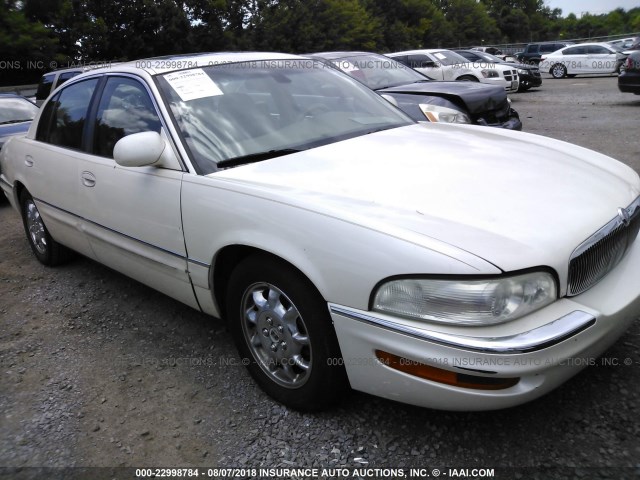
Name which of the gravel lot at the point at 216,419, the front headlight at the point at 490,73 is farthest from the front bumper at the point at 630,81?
the gravel lot at the point at 216,419

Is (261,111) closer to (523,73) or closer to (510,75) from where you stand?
(510,75)

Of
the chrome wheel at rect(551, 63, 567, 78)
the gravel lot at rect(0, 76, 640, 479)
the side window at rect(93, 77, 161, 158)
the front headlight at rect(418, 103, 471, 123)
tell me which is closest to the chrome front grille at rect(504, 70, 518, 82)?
the chrome wheel at rect(551, 63, 567, 78)

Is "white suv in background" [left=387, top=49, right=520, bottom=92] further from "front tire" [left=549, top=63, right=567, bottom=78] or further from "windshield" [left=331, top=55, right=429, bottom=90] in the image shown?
"front tire" [left=549, top=63, right=567, bottom=78]

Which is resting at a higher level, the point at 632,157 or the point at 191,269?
the point at 191,269

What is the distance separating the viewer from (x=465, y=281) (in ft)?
6.29

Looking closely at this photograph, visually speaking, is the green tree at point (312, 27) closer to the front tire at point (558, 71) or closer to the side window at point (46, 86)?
the front tire at point (558, 71)

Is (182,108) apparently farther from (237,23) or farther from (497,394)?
(237,23)

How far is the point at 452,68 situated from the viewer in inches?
575

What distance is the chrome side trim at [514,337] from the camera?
1881mm

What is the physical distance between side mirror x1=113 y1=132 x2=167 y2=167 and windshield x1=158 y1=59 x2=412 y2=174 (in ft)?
0.54

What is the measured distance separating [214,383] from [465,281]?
1.56 m

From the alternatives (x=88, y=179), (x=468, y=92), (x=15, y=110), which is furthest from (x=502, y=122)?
(x=15, y=110)

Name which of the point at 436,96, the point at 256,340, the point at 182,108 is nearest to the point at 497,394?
the point at 256,340

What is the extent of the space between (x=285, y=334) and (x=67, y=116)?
2595 millimetres
